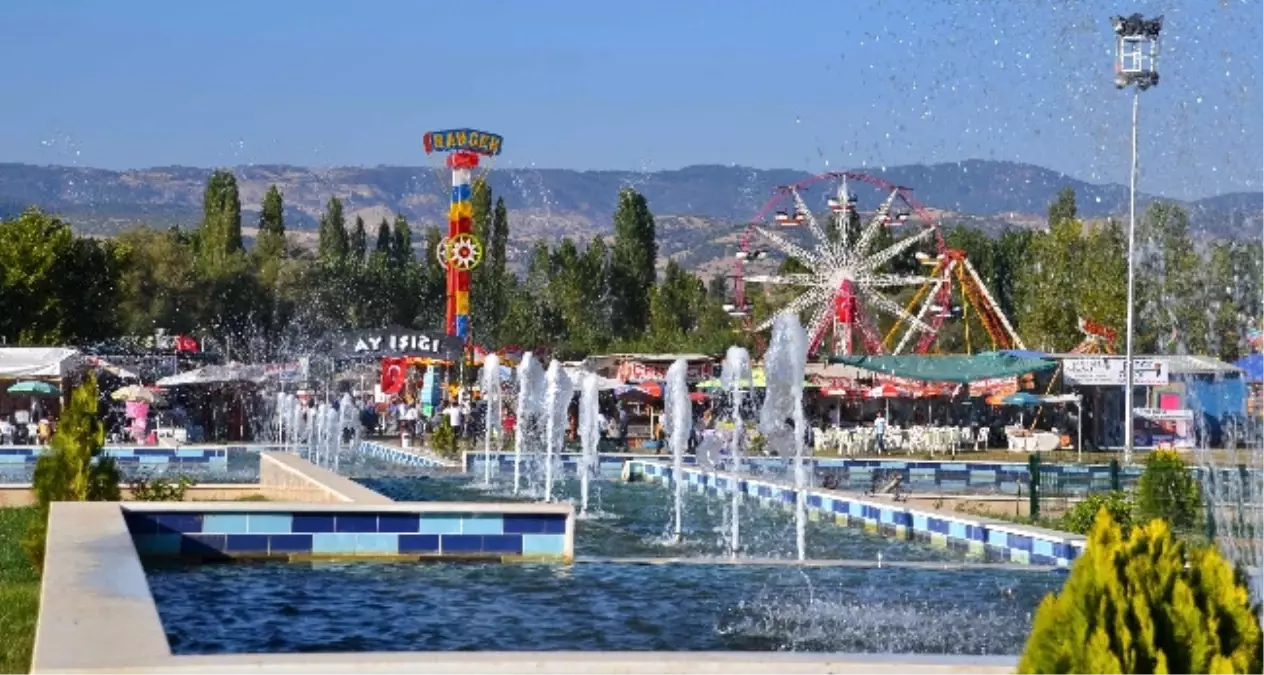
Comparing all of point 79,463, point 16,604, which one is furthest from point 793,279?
point 16,604

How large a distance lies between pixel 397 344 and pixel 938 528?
1191 inches

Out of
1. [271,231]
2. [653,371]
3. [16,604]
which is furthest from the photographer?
[271,231]

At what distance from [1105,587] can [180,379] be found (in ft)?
123

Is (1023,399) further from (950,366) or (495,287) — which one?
(495,287)

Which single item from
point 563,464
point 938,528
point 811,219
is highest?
point 811,219

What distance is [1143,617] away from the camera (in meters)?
4.30

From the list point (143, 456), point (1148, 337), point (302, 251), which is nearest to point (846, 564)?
point (143, 456)

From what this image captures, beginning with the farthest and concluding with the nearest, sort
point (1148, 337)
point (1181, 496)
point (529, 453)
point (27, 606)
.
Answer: point (1148, 337)
point (529, 453)
point (1181, 496)
point (27, 606)

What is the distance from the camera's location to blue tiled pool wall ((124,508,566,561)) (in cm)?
1002

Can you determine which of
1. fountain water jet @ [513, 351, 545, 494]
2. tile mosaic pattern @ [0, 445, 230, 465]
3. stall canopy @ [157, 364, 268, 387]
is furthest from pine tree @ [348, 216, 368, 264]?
tile mosaic pattern @ [0, 445, 230, 465]

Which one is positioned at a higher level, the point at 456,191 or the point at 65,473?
the point at 456,191

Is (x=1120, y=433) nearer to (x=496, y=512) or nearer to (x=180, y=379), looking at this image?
(x=180, y=379)

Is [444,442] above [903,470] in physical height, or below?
above

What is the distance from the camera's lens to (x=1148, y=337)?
52.2 metres
